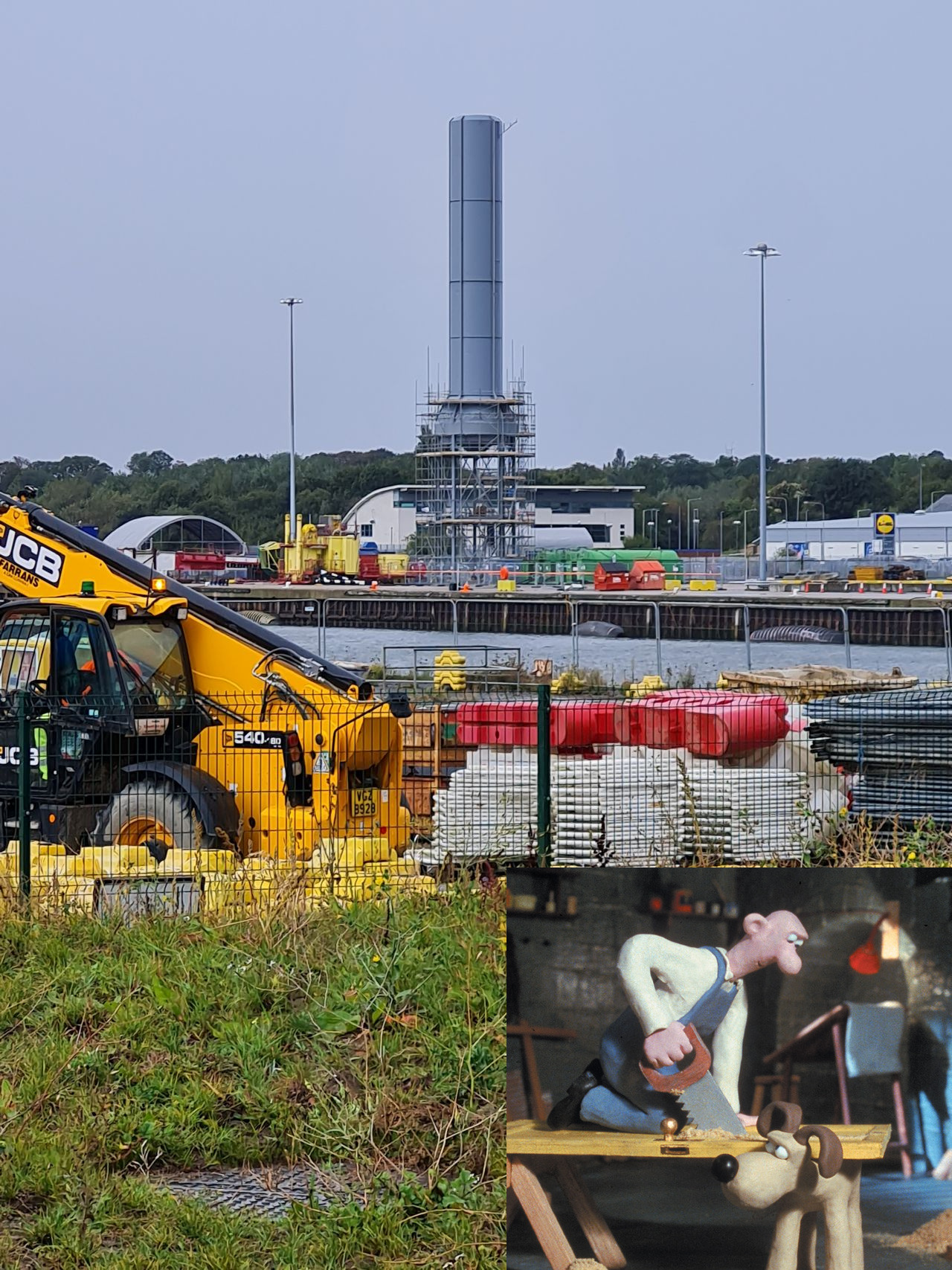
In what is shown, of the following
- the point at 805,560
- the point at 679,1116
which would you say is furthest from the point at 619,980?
the point at 805,560

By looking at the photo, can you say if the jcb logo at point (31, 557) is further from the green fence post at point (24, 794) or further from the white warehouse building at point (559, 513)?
the white warehouse building at point (559, 513)

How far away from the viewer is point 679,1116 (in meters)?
2.75

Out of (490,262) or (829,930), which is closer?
(829,930)

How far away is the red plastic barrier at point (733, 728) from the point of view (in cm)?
1186

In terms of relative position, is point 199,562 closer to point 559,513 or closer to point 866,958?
point 559,513

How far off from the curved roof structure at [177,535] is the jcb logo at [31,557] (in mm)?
92973

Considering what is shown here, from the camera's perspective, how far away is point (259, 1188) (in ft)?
18.6

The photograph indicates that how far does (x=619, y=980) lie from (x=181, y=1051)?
14.2 feet

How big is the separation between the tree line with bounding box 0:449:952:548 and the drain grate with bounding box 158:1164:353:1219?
127 metres

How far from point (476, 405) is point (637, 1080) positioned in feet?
319

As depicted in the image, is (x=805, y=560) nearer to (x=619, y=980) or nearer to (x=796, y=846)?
(x=796, y=846)

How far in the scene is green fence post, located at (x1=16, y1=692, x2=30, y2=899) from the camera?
9.50 metres

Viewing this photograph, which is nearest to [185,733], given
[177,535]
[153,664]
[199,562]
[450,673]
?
[153,664]

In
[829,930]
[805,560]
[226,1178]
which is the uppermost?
[805,560]
